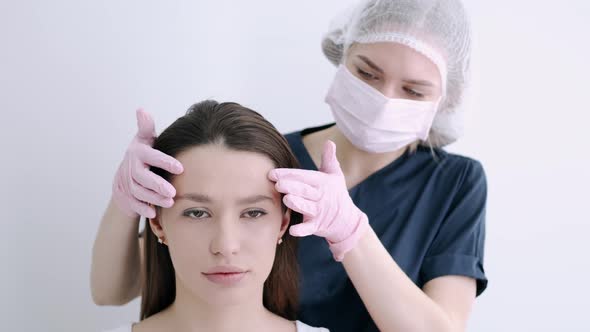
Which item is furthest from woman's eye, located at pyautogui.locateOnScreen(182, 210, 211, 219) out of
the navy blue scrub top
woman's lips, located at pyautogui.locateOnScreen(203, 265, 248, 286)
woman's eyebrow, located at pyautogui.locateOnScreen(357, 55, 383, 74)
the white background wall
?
the white background wall

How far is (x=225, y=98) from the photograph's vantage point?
211cm

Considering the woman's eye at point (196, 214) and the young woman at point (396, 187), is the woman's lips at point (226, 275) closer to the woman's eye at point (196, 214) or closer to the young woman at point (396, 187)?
the woman's eye at point (196, 214)

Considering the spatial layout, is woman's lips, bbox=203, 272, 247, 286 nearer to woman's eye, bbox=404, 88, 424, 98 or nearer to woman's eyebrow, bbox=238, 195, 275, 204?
→ woman's eyebrow, bbox=238, 195, 275, 204

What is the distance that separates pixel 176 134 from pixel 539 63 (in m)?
1.35

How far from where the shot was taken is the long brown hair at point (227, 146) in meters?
1.30

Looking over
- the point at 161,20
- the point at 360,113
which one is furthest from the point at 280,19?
the point at 360,113

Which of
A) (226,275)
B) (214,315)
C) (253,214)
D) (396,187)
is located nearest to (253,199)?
(253,214)

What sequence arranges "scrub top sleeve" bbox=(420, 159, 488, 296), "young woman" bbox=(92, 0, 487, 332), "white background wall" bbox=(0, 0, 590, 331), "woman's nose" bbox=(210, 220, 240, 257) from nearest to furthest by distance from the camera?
"woman's nose" bbox=(210, 220, 240, 257)
"young woman" bbox=(92, 0, 487, 332)
"scrub top sleeve" bbox=(420, 159, 488, 296)
"white background wall" bbox=(0, 0, 590, 331)

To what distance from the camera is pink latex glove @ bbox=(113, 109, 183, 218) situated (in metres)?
1.26

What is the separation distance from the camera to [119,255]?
1585 mm

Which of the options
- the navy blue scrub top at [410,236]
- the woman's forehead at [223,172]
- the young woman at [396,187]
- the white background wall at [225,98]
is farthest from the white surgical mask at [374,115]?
the white background wall at [225,98]

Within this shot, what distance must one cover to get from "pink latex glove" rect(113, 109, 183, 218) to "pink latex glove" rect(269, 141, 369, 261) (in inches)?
8.0

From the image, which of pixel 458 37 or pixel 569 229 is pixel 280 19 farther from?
pixel 569 229

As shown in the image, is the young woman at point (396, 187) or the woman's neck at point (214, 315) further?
the young woman at point (396, 187)
